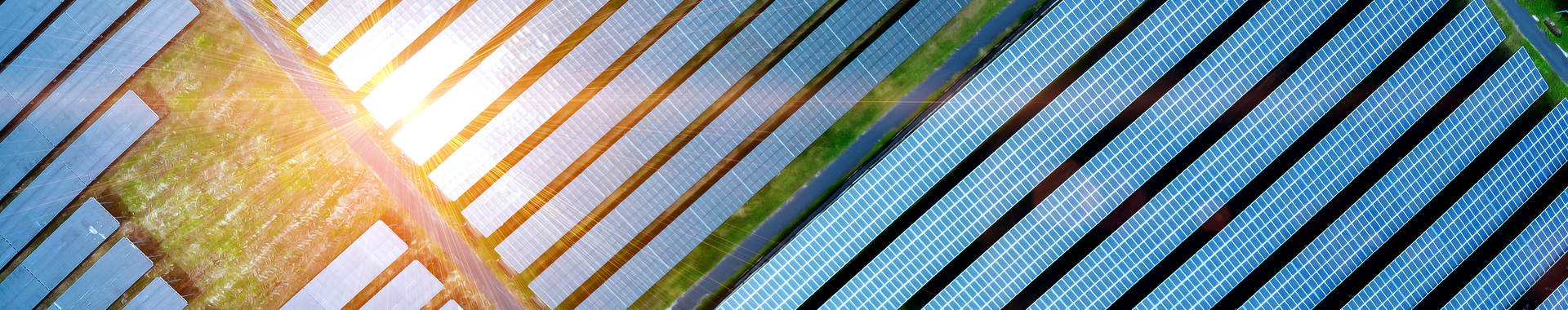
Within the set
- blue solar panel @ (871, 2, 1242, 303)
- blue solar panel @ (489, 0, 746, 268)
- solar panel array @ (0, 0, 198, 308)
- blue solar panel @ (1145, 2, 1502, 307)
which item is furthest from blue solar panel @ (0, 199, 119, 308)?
blue solar panel @ (1145, 2, 1502, 307)

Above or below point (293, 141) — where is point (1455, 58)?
below

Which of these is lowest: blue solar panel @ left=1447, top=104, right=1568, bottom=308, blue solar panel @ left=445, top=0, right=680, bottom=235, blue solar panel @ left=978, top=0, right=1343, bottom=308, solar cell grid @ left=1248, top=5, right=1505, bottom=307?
blue solar panel @ left=1447, top=104, right=1568, bottom=308

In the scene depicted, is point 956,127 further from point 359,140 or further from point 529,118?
point 359,140

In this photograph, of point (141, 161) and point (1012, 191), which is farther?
point (141, 161)

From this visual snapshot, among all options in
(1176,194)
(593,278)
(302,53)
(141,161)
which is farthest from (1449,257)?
(141,161)

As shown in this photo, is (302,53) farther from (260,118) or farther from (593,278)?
(593,278)

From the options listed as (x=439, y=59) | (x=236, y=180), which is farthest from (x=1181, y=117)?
(x=236, y=180)

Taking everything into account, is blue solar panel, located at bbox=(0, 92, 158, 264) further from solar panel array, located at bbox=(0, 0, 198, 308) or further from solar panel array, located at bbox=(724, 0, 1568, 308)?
solar panel array, located at bbox=(724, 0, 1568, 308)
